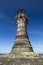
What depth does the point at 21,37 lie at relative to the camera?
26.8 meters

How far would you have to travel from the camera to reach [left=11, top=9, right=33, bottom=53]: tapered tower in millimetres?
26016

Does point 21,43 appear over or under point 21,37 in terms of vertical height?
under

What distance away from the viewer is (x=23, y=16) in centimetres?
2756

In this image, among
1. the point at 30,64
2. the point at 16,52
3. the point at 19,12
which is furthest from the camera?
the point at 19,12

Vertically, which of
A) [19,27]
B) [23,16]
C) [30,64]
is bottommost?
[30,64]

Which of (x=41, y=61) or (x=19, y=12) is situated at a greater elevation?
(x=19, y=12)

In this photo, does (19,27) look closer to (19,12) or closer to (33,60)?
(19,12)

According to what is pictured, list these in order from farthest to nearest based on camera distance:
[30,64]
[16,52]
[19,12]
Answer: [19,12] → [16,52] → [30,64]

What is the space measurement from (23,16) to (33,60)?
374 inches

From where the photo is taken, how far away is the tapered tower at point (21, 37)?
26.0 meters

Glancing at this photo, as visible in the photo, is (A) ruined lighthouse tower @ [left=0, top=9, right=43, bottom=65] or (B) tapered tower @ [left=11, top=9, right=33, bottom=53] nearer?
(A) ruined lighthouse tower @ [left=0, top=9, right=43, bottom=65]

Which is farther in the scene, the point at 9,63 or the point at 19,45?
the point at 19,45

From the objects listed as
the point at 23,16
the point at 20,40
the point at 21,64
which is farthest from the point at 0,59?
the point at 23,16

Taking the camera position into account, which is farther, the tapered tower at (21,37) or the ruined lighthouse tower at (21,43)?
the tapered tower at (21,37)
